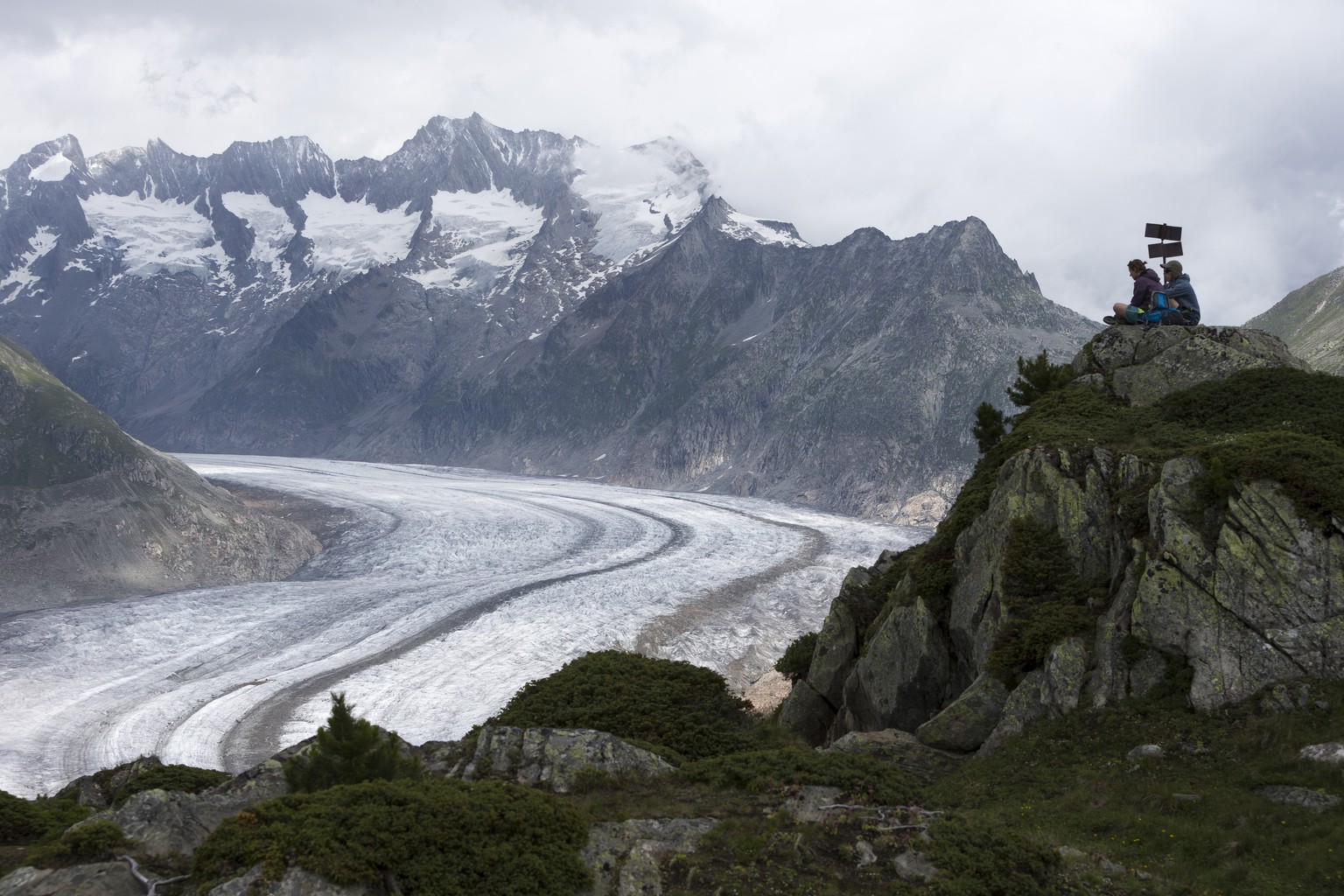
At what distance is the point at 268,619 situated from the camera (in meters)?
70.6

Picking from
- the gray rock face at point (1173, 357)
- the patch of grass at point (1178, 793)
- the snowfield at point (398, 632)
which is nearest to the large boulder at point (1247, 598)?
the patch of grass at point (1178, 793)

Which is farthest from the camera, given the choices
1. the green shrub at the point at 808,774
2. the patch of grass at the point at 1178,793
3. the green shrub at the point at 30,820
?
the green shrub at the point at 30,820

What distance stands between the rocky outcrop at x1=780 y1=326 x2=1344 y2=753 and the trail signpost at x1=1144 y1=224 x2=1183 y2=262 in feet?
10.3

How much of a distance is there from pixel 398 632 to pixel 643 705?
43.9 m

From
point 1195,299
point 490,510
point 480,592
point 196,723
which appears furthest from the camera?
point 490,510

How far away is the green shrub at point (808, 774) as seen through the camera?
57.9 ft

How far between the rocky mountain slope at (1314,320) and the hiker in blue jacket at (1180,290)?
2477 inches

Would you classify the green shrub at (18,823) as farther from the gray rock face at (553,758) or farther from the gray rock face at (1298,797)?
the gray rock face at (1298,797)

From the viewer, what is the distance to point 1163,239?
29766 millimetres

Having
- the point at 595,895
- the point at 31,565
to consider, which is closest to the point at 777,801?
the point at 595,895

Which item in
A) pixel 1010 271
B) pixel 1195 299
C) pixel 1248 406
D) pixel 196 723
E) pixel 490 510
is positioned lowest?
pixel 196 723

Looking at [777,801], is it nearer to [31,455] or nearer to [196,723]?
[196,723]

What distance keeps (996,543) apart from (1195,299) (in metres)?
13.5

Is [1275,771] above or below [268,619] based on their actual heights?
above
